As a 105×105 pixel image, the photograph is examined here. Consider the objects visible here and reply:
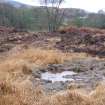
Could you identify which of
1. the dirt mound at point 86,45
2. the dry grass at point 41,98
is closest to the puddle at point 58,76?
the dry grass at point 41,98

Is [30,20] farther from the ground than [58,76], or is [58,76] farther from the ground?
[58,76]

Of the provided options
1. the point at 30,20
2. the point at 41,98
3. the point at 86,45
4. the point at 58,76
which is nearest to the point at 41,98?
the point at 41,98

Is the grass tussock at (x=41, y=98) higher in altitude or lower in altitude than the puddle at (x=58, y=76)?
higher

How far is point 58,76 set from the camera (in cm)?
1130

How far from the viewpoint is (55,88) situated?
355 inches

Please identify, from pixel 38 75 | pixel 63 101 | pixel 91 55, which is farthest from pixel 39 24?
pixel 63 101

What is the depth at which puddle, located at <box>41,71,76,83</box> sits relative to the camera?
1048 centimetres

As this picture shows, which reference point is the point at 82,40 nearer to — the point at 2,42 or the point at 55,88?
the point at 2,42

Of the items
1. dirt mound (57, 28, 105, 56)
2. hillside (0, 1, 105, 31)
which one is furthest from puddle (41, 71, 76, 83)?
hillside (0, 1, 105, 31)

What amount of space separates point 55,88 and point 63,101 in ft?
7.90

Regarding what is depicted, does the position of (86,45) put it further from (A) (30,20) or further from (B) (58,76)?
(A) (30,20)

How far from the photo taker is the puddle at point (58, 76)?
10.5m

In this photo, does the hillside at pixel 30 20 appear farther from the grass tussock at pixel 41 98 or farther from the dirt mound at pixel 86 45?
the grass tussock at pixel 41 98

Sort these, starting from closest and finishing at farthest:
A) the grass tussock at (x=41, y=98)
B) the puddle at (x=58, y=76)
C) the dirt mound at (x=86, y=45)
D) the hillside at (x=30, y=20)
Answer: the grass tussock at (x=41, y=98) → the puddle at (x=58, y=76) → the dirt mound at (x=86, y=45) → the hillside at (x=30, y=20)
